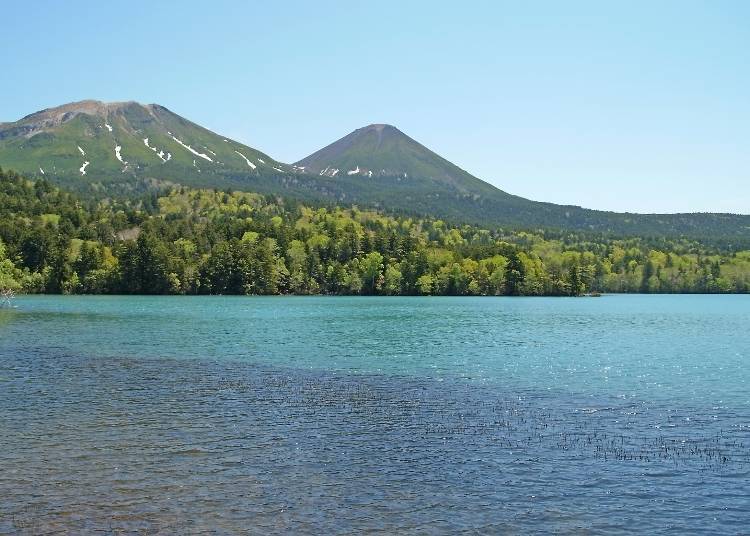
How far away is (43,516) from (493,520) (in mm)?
13334

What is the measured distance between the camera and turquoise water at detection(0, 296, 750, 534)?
21516 mm

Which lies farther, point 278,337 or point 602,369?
point 278,337

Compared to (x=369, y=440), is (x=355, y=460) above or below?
above

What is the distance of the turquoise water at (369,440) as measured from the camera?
2152 cm

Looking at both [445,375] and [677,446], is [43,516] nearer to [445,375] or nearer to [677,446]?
[677,446]

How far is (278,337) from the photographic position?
255ft

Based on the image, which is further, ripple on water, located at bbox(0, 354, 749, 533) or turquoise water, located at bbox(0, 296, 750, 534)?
turquoise water, located at bbox(0, 296, 750, 534)

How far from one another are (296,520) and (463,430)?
13473mm

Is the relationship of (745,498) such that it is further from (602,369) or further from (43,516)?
(602,369)

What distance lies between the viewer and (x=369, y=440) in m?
30.5

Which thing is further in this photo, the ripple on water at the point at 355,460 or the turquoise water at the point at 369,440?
the turquoise water at the point at 369,440

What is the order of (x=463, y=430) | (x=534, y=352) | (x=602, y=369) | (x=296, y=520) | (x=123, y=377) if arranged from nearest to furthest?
1. (x=296, y=520)
2. (x=463, y=430)
3. (x=123, y=377)
4. (x=602, y=369)
5. (x=534, y=352)

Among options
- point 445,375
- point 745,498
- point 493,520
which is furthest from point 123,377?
point 745,498

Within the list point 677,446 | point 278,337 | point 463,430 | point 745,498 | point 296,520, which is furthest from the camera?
point 278,337
